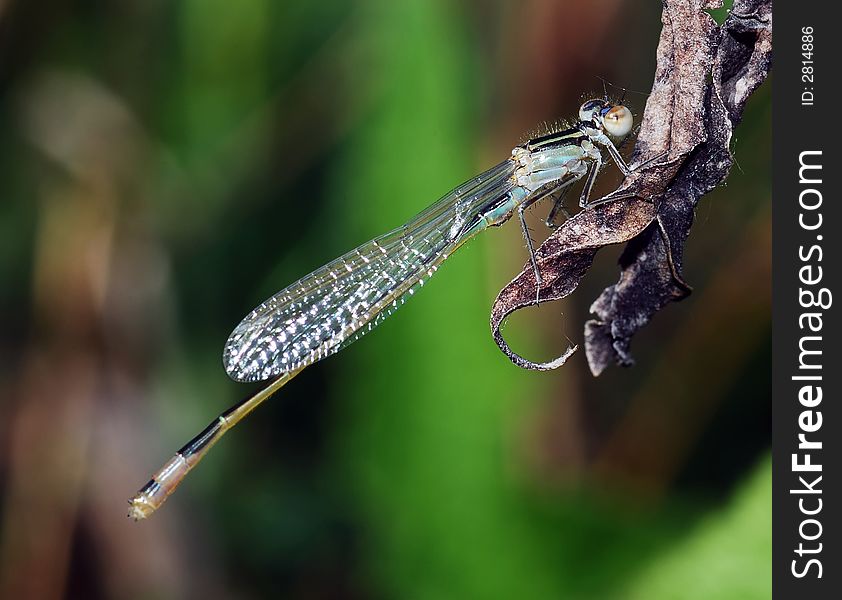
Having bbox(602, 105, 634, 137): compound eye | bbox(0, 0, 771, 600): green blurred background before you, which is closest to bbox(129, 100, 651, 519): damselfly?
bbox(602, 105, 634, 137): compound eye

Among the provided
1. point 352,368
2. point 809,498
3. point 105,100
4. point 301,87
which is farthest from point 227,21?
point 809,498

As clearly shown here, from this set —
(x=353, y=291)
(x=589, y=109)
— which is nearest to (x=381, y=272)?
(x=353, y=291)

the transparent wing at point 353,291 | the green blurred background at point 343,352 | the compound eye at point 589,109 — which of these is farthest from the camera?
the transparent wing at point 353,291

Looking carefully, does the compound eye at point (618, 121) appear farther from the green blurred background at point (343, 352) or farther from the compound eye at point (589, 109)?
the green blurred background at point (343, 352)

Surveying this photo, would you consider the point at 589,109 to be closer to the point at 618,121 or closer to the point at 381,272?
the point at 618,121

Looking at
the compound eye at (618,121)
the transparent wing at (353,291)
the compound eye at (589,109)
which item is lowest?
the compound eye at (618,121)

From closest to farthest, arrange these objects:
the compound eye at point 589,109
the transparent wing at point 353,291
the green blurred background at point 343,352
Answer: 1. the green blurred background at point 343,352
2. the compound eye at point 589,109
3. the transparent wing at point 353,291

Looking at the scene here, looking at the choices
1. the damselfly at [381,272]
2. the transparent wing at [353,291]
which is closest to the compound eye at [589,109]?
the damselfly at [381,272]
